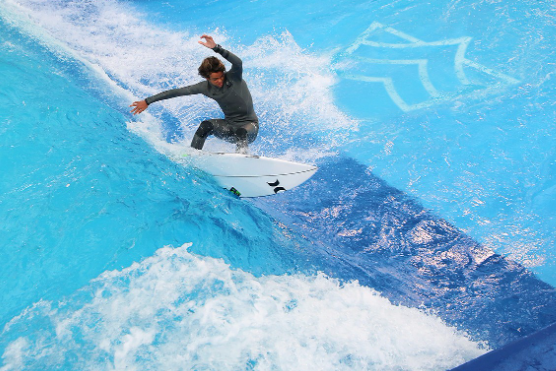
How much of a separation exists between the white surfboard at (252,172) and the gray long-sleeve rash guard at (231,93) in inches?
16.4

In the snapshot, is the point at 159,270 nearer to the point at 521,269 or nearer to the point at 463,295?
the point at 463,295

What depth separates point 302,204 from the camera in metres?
5.34

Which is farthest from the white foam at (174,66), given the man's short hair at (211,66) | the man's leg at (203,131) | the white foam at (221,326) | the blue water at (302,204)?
the white foam at (221,326)

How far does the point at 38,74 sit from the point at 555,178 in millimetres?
7241

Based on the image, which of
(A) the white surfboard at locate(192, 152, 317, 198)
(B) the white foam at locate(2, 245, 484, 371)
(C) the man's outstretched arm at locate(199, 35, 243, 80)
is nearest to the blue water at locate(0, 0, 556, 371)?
(B) the white foam at locate(2, 245, 484, 371)

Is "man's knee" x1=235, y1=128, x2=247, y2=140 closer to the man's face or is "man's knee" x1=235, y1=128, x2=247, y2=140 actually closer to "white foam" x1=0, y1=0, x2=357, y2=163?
the man's face

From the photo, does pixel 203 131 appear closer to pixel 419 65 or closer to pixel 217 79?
pixel 217 79

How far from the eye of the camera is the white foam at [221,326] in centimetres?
375

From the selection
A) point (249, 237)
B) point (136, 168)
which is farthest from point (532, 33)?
point (136, 168)

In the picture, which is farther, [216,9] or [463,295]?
[216,9]

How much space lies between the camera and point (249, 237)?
4.91 meters

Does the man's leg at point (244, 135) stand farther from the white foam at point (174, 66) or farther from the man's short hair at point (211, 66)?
the white foam at point (174, 66)

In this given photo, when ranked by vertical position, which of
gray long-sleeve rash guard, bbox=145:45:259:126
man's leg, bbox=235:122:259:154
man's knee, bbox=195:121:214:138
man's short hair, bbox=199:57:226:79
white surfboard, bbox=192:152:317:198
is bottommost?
white surfboard, bbox=192:152:317:198

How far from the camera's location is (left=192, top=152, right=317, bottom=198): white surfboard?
4.66 meters
